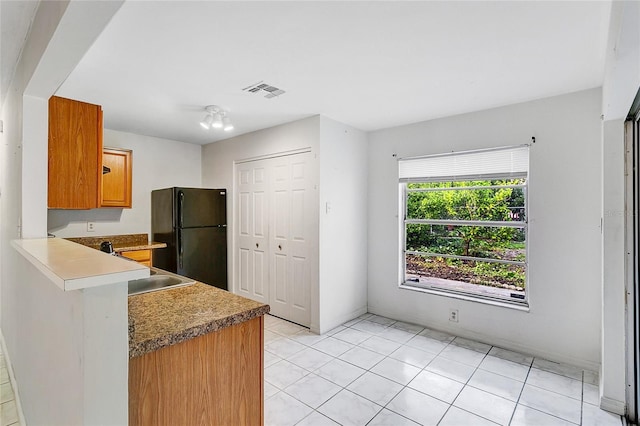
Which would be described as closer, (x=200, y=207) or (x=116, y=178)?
(x=116, y=178)

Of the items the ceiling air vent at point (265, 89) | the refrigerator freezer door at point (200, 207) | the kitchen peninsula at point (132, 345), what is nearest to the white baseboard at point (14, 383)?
the kitchen peninsula at point (132, 345)

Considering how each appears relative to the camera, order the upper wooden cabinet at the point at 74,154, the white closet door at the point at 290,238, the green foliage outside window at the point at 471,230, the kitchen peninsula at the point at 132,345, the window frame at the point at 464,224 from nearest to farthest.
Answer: the kitchen peninsula at the point at 132,345, the upper wooden cabinet at the point at 74,154, the window frame at the point at 464,224, the green foliage outside window at the point at 471,230, the white closet door at the point at 290,238

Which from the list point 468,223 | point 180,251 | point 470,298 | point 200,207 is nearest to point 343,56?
point 468,223

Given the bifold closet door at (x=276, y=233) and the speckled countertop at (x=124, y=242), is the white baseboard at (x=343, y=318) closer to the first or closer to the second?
the bifold closet door at (x=276, y=233)

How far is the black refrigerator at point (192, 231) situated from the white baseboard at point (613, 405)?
13.2 ft

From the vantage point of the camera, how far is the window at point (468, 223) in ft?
9.90

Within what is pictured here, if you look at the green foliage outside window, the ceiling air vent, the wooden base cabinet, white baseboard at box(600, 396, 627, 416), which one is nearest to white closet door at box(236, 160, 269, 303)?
the ceiling air vent

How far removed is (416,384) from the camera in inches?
94.4

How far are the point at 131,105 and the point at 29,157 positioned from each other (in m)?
1.29

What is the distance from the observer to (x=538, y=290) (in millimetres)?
2840

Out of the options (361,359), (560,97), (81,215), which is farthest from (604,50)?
(81,215)

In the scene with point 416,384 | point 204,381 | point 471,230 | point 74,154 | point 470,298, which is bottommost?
point 416,384

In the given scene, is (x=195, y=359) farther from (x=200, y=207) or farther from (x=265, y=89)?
(x=200, y=207)

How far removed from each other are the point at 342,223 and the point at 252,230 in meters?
1.29
